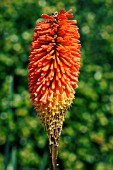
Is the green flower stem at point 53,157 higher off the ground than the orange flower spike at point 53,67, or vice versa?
the orange flower spike at point 53,67

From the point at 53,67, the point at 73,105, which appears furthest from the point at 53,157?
the point at 73,105

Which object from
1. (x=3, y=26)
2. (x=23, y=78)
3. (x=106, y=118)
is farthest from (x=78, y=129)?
(x=3, y=26)

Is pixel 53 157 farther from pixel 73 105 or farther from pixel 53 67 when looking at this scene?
pixel 73 105

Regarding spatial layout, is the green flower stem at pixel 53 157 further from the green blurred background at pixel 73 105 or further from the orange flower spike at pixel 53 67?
the green blurred background at pixel 73 105

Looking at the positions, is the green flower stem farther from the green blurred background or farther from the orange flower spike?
the green blurred background

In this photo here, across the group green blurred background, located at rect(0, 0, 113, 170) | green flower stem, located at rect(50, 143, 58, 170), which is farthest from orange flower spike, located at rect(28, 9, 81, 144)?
green blurred background, located at rect(0, 0, 113, 170)

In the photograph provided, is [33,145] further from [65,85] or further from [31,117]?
[65,85]

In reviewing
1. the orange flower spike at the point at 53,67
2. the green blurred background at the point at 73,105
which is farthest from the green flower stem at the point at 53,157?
the green blurred background at the point at 73,105
